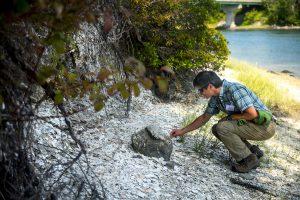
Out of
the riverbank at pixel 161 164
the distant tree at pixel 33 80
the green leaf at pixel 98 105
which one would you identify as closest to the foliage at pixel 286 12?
Result: the riverbank at pixel 161 164

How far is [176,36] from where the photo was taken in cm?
787

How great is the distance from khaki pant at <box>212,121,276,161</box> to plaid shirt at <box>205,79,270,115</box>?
0.19 m

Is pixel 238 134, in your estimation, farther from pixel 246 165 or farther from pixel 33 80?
pixel 33 80

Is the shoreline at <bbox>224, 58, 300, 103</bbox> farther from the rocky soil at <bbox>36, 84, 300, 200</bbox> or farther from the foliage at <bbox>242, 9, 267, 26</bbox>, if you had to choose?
the foliage at <bbox>242, 9, 267, 26</bbox>

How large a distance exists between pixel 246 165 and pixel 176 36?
10.8ft

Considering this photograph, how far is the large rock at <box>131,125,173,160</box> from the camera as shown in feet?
16.4

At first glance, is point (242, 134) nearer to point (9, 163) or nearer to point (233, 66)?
point (9, 163)

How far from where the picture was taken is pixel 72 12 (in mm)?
2070

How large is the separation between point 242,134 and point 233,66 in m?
9.46

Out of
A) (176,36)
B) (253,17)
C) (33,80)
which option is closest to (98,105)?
(33,80)

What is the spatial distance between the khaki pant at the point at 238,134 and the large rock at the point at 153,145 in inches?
26.3

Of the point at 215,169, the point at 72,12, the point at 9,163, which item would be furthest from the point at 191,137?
the point at 72,12

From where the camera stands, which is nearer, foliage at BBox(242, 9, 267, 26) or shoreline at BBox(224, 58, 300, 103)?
shoreline at BBox(224, 58, 300, 103)

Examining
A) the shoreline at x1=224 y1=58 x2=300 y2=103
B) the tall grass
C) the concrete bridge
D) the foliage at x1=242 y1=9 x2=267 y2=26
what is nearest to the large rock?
the tall grass
